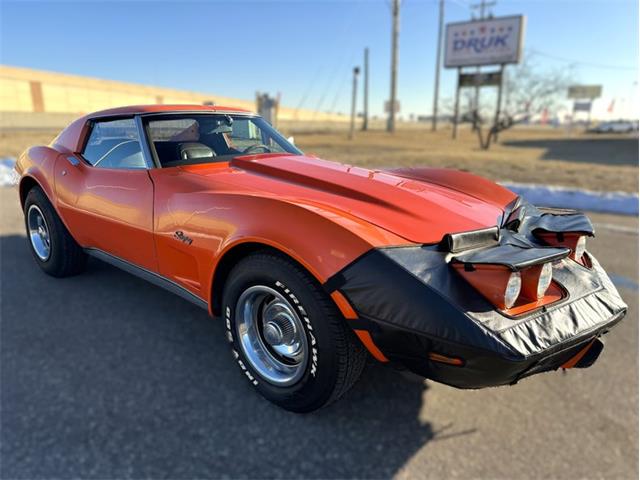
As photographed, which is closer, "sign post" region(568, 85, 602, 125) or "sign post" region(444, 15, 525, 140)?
"sign post" region(444, 15, 525, 140)

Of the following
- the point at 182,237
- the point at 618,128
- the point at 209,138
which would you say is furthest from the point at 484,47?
the point at 182,237

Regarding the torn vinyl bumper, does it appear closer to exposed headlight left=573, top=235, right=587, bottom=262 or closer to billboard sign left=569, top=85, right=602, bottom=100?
exposed headlight left=573, top=235, right=587, bottom=262

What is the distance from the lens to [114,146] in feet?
10.2

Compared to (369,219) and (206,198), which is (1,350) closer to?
(206,198)

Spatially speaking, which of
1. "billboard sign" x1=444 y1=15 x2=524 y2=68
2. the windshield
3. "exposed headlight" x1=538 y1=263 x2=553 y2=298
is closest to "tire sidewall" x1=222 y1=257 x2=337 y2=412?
"exposed headlight" x1=538 y1=263 x2=553 y2=298

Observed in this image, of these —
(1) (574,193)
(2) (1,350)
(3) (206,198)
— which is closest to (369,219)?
(3) (206,198)

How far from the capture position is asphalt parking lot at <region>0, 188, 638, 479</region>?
1805 mm

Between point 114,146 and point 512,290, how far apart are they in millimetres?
2797

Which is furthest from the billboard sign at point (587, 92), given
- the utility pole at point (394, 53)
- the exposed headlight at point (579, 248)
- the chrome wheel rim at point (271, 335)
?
the chrome wheel rim at point (271, 335)

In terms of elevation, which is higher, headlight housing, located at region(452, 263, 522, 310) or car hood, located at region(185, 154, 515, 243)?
car hood, located at region(185, 154, 515, 243)

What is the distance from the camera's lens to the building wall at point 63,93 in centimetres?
4884

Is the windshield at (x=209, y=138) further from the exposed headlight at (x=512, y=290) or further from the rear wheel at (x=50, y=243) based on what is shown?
the exposed headlight at (x=512, y=290)

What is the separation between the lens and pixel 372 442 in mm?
1939

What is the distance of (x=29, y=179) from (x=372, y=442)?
375 centimetres
